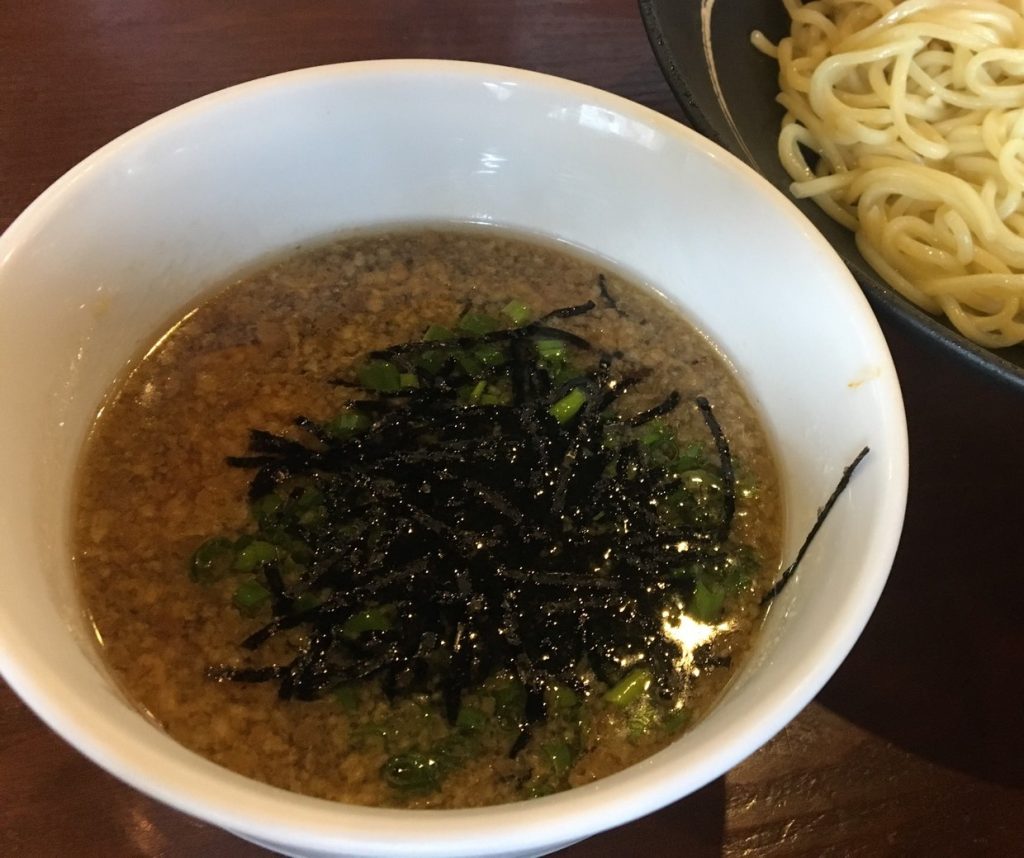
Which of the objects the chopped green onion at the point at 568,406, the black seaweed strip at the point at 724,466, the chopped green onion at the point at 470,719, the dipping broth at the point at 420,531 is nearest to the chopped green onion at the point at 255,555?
the dipping broth at the point at 420,531

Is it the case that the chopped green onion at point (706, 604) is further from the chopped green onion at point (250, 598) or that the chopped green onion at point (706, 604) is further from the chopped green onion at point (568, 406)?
the chopped green onion at point (250, 598)

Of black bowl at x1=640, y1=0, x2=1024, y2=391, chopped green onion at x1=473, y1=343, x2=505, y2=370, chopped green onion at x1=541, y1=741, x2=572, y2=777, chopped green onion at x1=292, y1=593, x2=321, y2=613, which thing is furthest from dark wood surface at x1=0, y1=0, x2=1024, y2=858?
chopped green onion at x1=473, y1=343, x2=505, y2=370

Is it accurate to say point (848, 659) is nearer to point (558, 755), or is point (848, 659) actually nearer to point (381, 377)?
point (558, 755)

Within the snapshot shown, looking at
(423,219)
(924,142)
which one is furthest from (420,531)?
(924,142)

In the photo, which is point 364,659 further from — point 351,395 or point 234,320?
point 234,320

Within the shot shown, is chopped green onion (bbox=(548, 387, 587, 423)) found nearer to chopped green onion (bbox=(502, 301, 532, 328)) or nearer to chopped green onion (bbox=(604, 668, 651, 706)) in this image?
chopped green onion (bbox=(502, 301, 532, 328))

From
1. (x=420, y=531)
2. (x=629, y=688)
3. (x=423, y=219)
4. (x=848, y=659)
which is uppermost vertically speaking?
(x=423, y=219)

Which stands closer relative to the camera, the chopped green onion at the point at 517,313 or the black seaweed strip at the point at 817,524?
the black seaweed strip at the point at 817,524

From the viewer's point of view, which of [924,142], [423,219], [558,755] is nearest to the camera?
[558,755]

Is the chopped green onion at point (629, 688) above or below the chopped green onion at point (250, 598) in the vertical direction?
below
